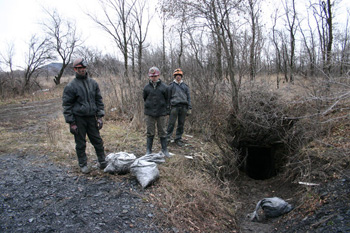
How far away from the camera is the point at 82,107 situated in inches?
151

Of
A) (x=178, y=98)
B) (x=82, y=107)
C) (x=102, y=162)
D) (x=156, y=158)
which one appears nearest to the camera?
(x=82, y=107)

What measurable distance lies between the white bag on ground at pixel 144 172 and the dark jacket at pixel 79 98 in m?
1.14

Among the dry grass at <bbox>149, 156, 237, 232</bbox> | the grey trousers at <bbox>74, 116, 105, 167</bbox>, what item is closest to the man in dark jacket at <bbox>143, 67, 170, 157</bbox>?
the dry grass at <bbox>149, 156, 237, 232</bbox>

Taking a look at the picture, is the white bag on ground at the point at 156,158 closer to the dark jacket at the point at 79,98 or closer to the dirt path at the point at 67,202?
the dirt path at the point at 67,202

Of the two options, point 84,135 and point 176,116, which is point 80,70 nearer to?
point 84,135

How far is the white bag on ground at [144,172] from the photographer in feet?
12.6

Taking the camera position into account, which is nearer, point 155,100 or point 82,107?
point 82,107

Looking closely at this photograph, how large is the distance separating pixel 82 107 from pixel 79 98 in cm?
16

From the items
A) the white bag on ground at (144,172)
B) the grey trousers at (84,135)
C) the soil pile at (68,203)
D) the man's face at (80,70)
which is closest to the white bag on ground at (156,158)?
the white bag on ground at (144,172)

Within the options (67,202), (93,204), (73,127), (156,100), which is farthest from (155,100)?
(67,202)

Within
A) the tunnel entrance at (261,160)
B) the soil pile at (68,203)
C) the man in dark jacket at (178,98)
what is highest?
the man in dark jacket at (178,98)

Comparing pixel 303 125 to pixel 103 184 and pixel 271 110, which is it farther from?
pixel 103 184

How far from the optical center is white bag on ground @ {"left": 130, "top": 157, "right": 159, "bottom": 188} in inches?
151

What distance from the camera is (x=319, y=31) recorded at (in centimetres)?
2034
